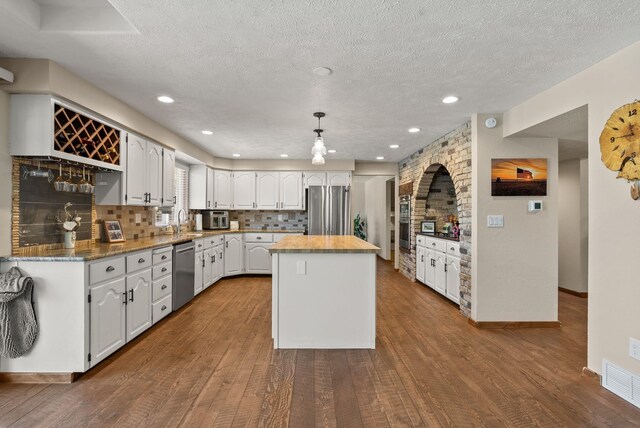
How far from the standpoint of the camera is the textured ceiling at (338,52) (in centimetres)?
186

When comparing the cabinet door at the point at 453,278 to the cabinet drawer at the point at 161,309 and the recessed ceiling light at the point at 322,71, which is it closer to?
the recessed ceiling light at the point at 322,71

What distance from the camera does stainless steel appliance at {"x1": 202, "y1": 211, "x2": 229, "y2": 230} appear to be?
6.27 m

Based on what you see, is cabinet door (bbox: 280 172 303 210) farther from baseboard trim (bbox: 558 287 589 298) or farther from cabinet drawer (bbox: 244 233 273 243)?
baseboard trim (bbox: 558 287 589 298)

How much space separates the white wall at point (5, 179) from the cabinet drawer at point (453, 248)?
14.8 ft

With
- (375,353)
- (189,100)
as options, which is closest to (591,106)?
(375,353)

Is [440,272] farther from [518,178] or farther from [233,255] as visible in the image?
[233,255]

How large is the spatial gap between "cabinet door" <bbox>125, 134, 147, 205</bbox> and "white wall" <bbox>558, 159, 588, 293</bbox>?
6016 mm

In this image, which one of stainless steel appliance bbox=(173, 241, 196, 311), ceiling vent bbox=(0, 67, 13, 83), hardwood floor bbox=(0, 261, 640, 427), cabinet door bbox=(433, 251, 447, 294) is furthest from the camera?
cabinet door bbox=(433, 251, 447, 294)

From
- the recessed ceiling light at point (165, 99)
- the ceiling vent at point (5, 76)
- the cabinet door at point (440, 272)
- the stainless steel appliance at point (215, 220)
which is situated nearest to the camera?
the ceiling vent at point (5, 76)

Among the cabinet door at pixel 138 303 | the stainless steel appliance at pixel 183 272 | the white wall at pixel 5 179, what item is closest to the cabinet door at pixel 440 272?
the stainless steel appliance at pixel 183 272

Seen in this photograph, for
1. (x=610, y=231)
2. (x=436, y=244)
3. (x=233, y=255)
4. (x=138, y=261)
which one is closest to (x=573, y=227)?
(x=436, y=244)

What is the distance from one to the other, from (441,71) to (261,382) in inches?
109

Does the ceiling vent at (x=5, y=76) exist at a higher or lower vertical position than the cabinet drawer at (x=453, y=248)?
higher

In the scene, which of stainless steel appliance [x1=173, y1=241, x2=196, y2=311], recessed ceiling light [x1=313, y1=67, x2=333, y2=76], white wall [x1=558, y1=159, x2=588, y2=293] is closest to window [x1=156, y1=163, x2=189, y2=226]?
stainless steel appliance [x1=173, y1=241, x2=196, y2=311]
